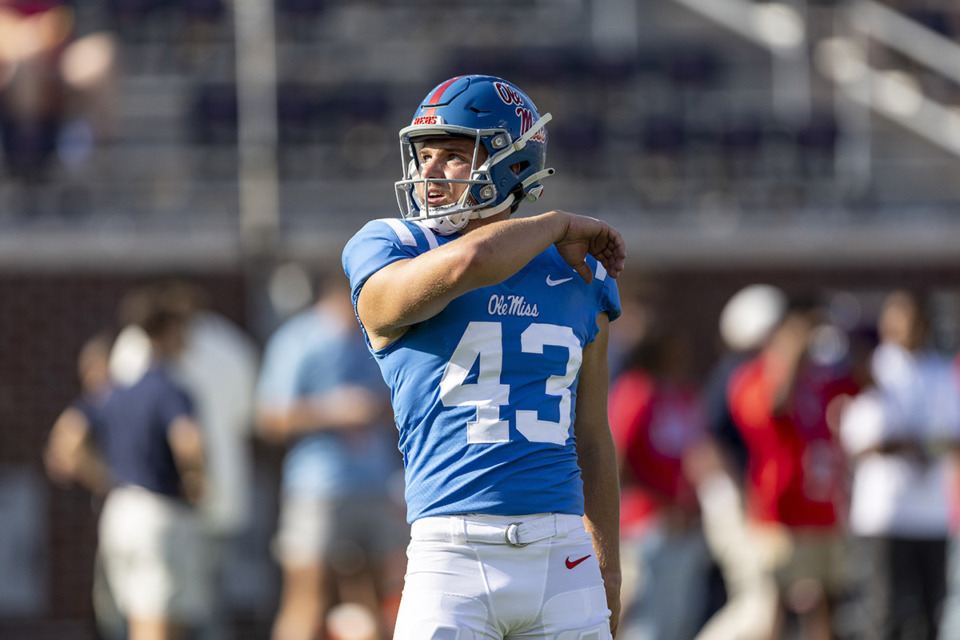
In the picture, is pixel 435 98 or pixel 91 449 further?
pixel 91 449

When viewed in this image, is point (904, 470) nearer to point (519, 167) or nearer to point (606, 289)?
point (606, 289)

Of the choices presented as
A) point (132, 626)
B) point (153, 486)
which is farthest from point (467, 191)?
point (132, 626)

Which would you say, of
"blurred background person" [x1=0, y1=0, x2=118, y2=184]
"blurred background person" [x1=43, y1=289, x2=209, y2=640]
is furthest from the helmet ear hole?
"blurred background person" [x1=0, y1=0, x2=118, y2=184]

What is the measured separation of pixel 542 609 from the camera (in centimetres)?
312

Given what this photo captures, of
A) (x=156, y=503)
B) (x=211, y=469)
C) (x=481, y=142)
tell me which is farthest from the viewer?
(x=211, y=469)

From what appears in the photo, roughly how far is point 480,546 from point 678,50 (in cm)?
1342

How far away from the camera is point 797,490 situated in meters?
7.99

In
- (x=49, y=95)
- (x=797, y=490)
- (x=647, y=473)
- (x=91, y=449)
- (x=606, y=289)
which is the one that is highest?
(x=49, y=95)

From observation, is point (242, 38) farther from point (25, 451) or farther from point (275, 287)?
point (25, 451)

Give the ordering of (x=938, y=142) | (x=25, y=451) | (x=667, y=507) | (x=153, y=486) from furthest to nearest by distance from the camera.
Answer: (x=938, y=142), (x=25, y=451), (x=667, y=507), (x=153, y=486)

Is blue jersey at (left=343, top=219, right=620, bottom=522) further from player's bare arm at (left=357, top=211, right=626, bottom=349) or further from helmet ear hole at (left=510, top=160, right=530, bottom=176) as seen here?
helmet ear hole at (left=510, top=160, right=530, bottom=176)

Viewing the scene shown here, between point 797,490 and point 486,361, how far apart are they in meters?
5.22

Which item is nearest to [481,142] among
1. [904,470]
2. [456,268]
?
[456,268]

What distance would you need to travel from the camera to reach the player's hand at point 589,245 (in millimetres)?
3209
